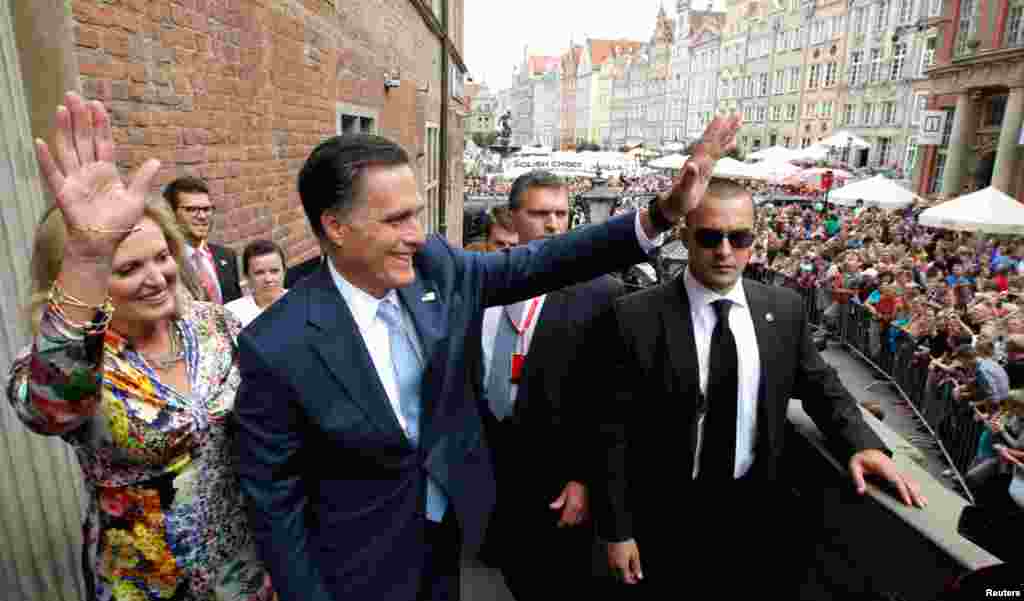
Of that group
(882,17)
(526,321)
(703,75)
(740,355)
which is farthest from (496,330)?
(703,75)

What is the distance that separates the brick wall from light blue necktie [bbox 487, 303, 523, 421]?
202cm

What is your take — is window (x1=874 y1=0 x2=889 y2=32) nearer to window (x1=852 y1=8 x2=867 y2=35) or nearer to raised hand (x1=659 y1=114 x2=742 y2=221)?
window (x1=852 y1=8 x2=867 y2=35)

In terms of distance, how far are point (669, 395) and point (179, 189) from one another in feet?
9.14

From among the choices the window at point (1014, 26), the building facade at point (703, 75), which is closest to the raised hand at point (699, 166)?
the window at point (1014, 26)

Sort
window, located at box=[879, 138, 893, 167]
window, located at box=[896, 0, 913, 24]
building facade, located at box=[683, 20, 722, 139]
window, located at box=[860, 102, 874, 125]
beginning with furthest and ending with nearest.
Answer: building facade, located at box=[683, 20, 722, 139]
window, located at box=[860, 102, 874, 125]
window, located at box=[879, 138, 893, 167]
window, located at box=[896, 0, 913, 24]

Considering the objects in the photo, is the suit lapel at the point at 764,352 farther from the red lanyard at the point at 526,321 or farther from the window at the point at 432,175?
the window at the point at 432,175

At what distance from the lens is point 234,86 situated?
3.98m

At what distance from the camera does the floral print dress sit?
1472 millimetres

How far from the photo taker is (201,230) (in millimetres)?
3332

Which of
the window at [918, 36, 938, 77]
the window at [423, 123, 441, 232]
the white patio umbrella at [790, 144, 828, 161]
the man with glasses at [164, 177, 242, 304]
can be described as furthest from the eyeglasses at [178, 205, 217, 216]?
the window at [918, 36, 938, 77]

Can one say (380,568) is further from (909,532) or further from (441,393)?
(909,532)

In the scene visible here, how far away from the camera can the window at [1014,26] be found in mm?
22547

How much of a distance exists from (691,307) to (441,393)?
3.29ft

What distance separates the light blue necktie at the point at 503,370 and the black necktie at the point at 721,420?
0.90 meters
